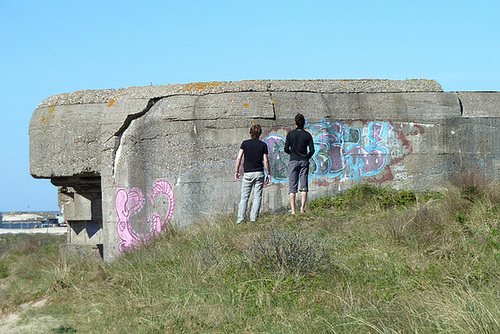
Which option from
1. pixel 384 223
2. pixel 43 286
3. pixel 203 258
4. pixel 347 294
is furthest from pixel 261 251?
pixel 43 286

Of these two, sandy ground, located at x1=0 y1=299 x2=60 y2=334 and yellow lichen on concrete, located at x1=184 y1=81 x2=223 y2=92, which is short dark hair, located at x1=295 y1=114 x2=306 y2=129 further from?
sandy ground, located at x1=0 y1=299 x2=60 y2=334

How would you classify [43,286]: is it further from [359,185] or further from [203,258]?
[359,185]

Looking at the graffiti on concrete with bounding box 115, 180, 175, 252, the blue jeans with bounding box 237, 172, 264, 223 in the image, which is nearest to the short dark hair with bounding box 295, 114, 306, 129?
the blue jeans with bounding box 237, 172, 264, 223

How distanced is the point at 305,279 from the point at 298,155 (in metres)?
2.88

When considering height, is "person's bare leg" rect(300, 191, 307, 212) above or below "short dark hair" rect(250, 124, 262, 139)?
below

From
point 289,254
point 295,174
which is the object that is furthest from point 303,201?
point 289,254

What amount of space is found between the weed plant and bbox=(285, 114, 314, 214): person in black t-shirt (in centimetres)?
42

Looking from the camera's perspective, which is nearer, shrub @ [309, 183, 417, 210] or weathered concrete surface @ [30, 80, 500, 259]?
shrub @ [309, 183, 417, 210]

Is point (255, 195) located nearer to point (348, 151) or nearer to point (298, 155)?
point (298, 155)

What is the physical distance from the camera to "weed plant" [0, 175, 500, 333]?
4.36 m

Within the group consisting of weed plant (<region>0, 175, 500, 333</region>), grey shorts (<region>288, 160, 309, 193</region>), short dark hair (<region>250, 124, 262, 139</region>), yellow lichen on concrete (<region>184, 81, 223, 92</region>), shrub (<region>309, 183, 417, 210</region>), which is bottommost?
weed plant (<region>0, 175, 500, 333</region>)

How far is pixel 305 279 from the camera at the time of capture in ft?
17.7

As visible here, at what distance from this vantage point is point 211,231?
7.20m

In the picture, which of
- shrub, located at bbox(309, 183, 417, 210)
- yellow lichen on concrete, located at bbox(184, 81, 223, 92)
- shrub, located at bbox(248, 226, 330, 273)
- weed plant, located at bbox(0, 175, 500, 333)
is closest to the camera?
weed plant, located at bbox(0, 175, 500, 333)
